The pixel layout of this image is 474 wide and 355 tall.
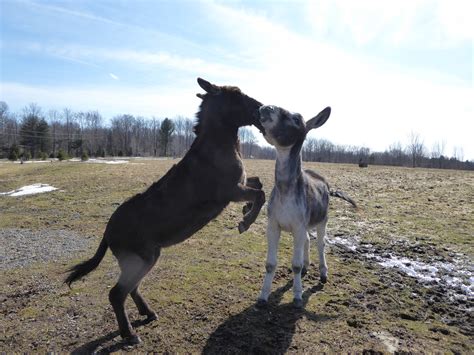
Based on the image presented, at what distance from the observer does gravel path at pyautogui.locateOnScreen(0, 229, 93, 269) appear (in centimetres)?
846

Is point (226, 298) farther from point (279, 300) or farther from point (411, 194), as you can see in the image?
point (411, 194)

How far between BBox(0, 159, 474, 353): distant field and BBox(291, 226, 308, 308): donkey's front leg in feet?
0.66

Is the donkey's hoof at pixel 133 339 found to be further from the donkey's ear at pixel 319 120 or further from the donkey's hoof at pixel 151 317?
the donkey's ear at pixel 319 120

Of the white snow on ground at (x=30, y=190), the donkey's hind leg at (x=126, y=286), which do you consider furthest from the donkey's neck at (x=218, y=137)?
the white snow on ground at (x=30, y=190)

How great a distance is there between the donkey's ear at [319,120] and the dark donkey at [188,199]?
2.96ft

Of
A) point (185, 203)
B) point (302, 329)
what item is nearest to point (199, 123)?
point (185, 203)

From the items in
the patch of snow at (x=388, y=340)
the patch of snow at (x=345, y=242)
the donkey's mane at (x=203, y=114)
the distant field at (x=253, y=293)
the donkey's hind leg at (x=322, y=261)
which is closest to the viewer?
the patch of snow at (x=388, y=340)

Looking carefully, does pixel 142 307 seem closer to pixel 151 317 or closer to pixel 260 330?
pixel 151 317

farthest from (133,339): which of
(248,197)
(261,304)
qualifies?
(248,197)

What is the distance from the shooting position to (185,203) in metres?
4.75

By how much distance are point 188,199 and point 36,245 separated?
7.02 meters

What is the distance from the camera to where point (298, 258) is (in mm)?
5438

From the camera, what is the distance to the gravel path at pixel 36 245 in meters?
8.46

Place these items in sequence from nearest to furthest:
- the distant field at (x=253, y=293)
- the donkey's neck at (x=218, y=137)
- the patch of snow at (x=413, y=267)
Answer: the distant field at (x=253, y=293) < the donkey's neck at (x=218, y=137) < the patch of snow at (x=413, y=267)
